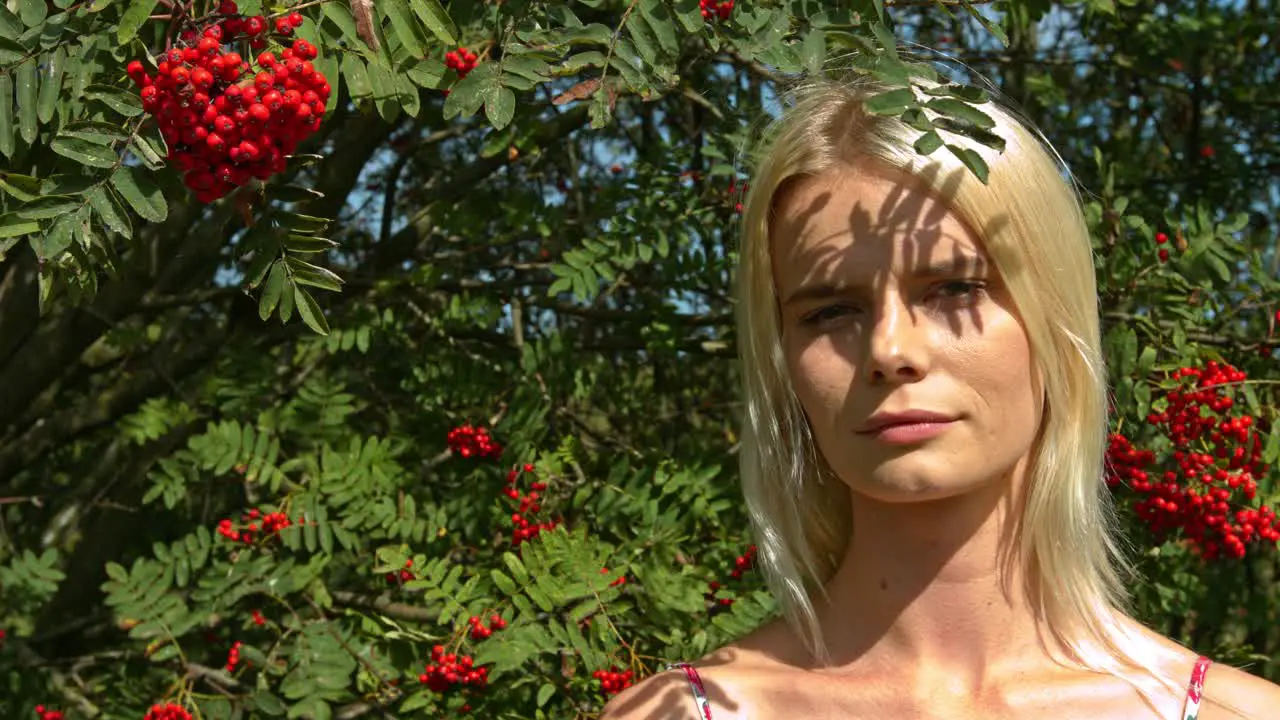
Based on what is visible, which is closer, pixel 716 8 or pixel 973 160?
pixel 973 160

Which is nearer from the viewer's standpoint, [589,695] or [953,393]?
[953,393]

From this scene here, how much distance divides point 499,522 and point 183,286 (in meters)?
1.49

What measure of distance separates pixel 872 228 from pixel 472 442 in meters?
1.77

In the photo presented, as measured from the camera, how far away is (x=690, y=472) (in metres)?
3.02

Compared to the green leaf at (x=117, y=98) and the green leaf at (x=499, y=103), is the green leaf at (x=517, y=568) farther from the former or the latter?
the green leaf at (x=117, y=98)

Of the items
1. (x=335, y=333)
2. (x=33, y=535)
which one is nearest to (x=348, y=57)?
(x=335, y=333)

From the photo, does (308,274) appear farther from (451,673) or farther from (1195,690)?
(1195,690)

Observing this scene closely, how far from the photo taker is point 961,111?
1678 mm

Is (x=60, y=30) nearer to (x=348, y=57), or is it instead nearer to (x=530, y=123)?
(x=348, y=57)

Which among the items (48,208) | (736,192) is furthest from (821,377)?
(736,192)

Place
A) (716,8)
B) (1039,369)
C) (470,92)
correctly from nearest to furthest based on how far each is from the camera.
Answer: (1039,369), (470,92), (716,8)

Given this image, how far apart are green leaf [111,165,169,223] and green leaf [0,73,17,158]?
19 cm

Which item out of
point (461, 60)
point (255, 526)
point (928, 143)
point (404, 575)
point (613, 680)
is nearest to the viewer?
point (928, 143)

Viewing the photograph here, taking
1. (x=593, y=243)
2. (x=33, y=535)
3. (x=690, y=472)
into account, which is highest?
Result: (x=593, y=243)
